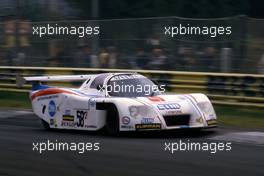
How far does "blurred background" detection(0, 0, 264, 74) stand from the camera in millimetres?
16094

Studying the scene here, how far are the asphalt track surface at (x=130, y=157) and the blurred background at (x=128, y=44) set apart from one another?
4.31m

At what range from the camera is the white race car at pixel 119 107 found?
439 inches

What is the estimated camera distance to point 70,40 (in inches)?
781

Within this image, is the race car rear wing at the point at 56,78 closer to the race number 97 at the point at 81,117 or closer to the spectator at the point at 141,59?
the race number 97 at the point at 81,117

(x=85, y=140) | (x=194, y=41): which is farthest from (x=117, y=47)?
(x=85, y=140)

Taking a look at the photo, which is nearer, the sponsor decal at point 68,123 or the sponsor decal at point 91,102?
the sponsor decal at point 91,102

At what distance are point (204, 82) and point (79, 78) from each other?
4.40 meters

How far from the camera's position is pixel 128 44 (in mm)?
18359

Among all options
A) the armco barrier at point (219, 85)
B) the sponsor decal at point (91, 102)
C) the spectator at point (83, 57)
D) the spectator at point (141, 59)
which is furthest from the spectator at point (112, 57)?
the sponsor decal at point (91, 102)

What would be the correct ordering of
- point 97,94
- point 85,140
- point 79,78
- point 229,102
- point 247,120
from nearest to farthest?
point 85,140 → point 97,94 → point 79,78 → point 247,120 → point 229,102

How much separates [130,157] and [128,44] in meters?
9.27

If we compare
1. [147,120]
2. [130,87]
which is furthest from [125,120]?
[130,87]

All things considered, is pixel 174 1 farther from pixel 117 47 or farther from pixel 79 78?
pixel 79 78

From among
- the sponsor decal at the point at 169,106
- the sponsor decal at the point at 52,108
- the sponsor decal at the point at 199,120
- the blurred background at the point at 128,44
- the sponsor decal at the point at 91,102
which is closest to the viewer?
the sponsor decal at the point at 169,106
